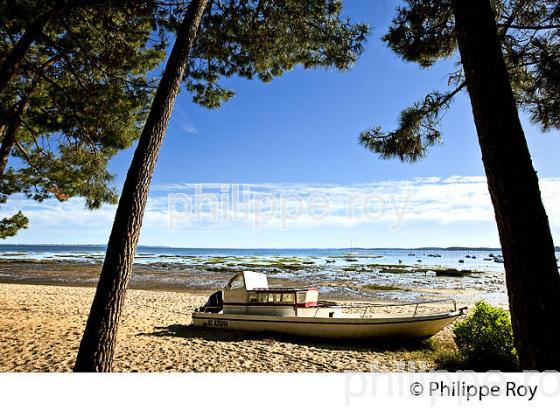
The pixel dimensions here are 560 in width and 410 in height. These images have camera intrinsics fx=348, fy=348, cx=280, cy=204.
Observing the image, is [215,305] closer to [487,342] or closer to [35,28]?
[487,342]

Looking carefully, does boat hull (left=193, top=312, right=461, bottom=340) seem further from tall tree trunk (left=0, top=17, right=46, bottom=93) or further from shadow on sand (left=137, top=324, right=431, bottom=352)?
tall tree trunk (left=0, top=17, right=46, bottom=93)

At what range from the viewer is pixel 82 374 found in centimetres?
412

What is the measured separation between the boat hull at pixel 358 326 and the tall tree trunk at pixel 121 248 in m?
7.20

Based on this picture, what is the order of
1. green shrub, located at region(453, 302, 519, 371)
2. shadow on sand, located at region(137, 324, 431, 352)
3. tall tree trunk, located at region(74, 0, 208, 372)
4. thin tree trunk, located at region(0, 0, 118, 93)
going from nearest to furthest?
tall tree trunk, located at region(74, 0, 208, 372), thin tree trunk, located at region(0, 0, 118, 93), green shrub, located at region(453, 302, 519, 371), shadow on sand, located at region(137, 324, 431, 352)

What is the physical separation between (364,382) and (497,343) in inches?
204

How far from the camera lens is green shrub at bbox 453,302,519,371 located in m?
7.34

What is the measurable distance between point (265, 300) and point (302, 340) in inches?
69.8

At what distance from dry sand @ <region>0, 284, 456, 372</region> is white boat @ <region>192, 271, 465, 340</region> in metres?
0.37

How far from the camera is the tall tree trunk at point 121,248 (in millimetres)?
4301

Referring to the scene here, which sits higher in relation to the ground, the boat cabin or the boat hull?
the boat cabin

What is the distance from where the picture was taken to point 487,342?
7648 mm

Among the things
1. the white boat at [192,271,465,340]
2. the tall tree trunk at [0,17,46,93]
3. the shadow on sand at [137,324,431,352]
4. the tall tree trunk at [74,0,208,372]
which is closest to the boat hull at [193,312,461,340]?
the white boat at [192,271,465,340]

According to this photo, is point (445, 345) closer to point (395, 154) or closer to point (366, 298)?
point (395, 154)

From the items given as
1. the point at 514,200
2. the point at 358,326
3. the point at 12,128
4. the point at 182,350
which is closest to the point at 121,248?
the point at 514,200
